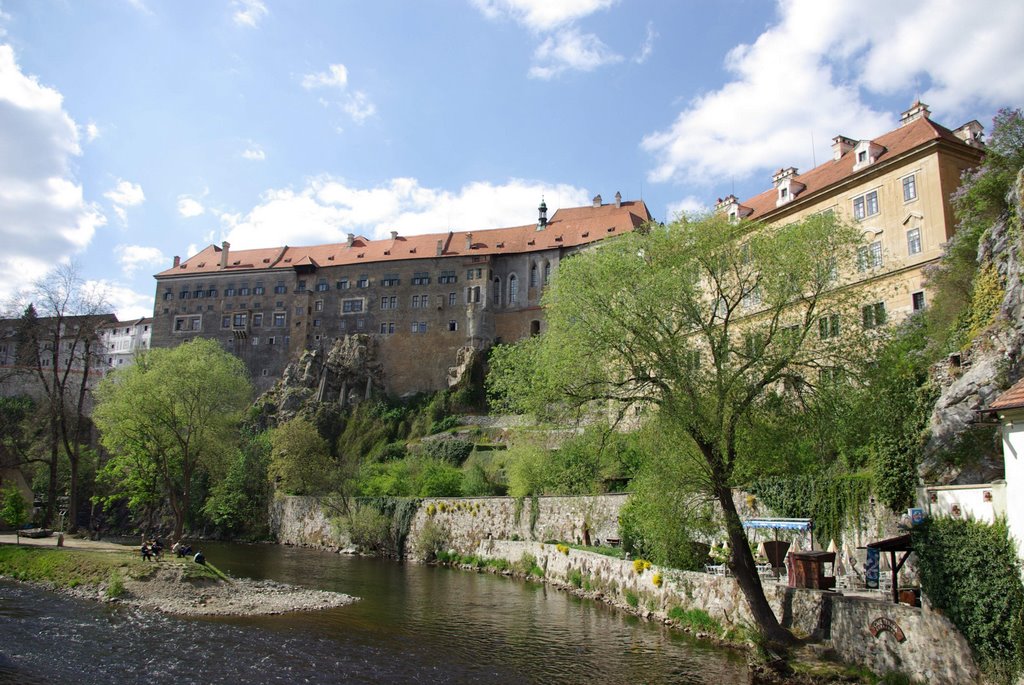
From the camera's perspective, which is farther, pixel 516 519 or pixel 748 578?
pixel 516 519

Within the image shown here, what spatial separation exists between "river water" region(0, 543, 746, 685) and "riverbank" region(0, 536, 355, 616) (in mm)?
763

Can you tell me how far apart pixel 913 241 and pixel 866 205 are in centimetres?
329

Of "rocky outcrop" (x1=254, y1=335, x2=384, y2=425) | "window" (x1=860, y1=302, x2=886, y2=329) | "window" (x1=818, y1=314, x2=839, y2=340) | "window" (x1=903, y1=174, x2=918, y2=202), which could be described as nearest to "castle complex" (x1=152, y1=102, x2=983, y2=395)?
"rocky outcrop" (x1=254, y1=335, x2=384, y2=425)

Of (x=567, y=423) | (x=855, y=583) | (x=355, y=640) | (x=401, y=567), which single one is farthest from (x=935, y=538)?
(x=401, y=567)

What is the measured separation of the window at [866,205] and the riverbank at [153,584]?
90.0 feet

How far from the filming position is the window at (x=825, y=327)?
14758mm

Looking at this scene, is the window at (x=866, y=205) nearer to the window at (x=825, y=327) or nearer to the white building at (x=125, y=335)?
the window at (x=825, y=327)

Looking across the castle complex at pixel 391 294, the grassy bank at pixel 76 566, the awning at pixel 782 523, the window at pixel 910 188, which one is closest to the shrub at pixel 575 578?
the awning at pixel 782 523

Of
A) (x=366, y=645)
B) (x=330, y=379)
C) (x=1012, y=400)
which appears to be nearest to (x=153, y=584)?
(x=366, y=645)

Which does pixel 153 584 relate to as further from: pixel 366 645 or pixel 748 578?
pixel 748 578

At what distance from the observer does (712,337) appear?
14984mm

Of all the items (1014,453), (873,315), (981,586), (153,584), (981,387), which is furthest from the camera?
(153,584)

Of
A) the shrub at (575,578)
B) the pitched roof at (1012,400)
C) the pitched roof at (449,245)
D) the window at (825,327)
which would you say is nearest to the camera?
the pitched roof at (1012,400)

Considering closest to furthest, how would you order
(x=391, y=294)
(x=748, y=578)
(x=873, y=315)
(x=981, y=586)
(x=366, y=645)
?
(x=981, y=586), (x=748, y=578), (x=873, y=315), (x=366, y=645), (x=391, y=294)
